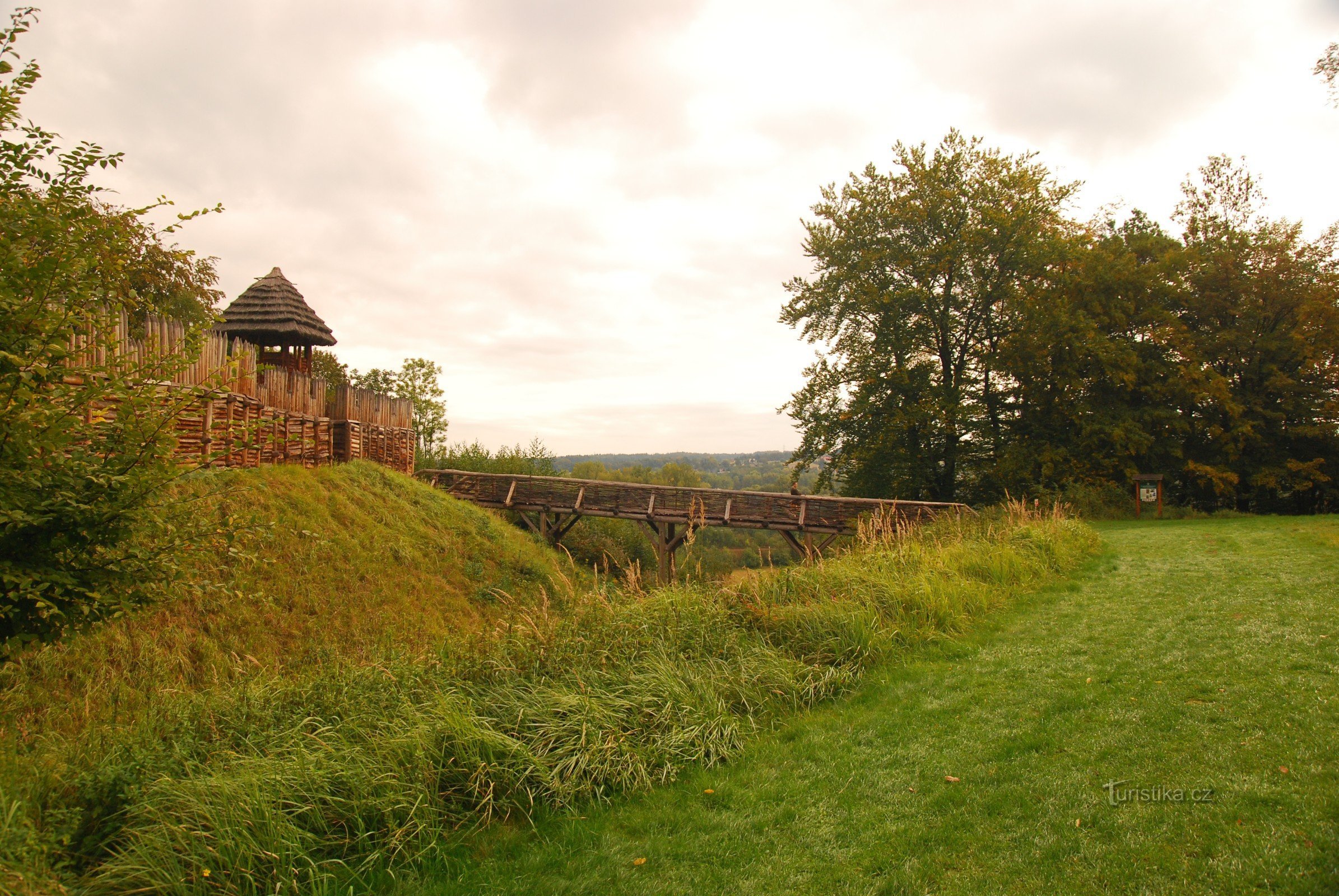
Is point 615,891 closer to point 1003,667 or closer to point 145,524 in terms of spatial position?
point 145,524

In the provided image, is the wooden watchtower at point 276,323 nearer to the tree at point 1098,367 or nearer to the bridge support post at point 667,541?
the bridge support post at point 667,541

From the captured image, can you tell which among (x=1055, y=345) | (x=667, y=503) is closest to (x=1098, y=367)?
(x=1055, y=345)

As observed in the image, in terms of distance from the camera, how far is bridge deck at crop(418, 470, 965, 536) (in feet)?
59.1

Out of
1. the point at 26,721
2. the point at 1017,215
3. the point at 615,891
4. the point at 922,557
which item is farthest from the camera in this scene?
the point at 1017,215

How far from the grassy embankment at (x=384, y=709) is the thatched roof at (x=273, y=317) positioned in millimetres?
7868

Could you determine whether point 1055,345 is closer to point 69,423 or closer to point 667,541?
point 667,541

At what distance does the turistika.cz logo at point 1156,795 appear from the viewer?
10.8ft

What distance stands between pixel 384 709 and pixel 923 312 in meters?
21.9

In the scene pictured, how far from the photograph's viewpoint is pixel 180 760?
3.83m

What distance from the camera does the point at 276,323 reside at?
1587 centimetres

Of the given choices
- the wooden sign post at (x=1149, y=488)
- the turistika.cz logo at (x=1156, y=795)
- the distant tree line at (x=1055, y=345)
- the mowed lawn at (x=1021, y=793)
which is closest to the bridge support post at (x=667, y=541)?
the distant tree line at (x=1055, y=345)

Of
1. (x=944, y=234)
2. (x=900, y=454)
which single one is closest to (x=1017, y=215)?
(x=944, y=234)

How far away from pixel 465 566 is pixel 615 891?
12.2 m

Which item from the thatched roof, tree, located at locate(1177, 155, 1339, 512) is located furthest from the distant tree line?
the thatched roof
